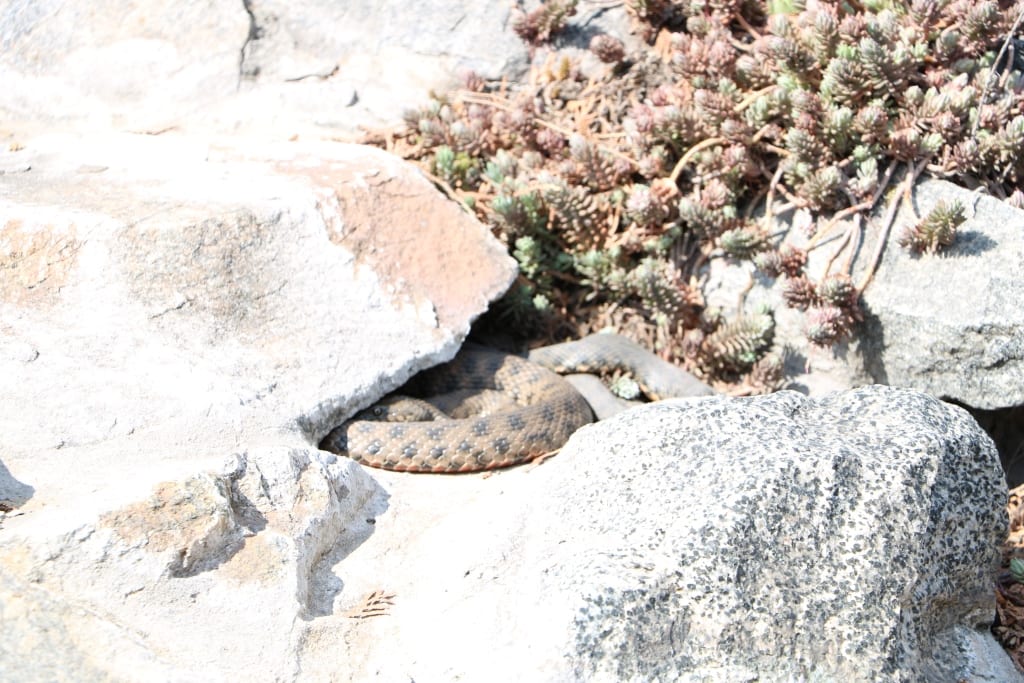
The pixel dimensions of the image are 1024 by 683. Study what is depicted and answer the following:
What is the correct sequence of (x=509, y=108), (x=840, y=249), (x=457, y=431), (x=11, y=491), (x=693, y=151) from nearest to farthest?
1. (x=11, y=491)
2. (x=457, y=431)
3. (x=840, y=249)
4. (x=693, y=151)
5. (x=509, y=108)

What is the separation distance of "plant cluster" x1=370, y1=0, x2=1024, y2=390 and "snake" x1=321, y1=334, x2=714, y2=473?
1.04 feet

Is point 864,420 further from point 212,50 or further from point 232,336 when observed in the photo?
point 212,50

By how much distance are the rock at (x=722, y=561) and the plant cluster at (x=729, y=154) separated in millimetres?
1802

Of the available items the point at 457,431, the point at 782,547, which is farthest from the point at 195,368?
the point at 782,547

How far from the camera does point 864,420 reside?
369 centimetres

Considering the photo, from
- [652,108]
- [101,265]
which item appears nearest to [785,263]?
[652,108]

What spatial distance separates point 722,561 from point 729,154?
3.26m

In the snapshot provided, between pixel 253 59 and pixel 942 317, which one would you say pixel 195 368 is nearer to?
pixel 253 59

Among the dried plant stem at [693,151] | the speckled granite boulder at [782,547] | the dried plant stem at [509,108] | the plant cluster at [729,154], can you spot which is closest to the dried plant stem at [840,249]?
the plant cluster at [729,154]

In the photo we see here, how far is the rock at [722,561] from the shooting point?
301 centimetres

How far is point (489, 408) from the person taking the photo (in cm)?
536

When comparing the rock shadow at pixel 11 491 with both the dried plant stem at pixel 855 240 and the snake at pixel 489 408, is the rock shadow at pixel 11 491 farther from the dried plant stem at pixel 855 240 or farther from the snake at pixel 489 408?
the dried plant stem at pixel 855 240

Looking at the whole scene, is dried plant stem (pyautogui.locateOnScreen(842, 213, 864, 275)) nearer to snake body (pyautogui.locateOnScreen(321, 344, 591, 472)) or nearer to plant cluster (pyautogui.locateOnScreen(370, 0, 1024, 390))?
plant cluster (pyautogui.locateOnScreen(370, 0, 1024, 390))

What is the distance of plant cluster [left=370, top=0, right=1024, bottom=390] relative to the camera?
5.41m
